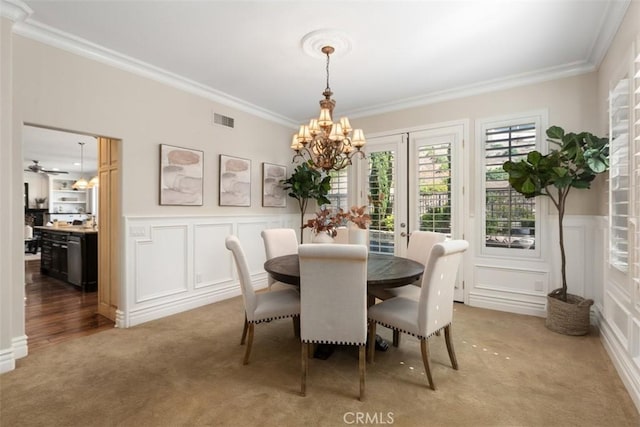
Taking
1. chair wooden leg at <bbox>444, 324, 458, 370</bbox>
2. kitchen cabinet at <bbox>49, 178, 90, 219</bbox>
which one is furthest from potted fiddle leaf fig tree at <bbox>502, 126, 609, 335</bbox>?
kitchen cabinet at <bbox>49, 178, 90, 219</bbox>

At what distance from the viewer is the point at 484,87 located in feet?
12.6

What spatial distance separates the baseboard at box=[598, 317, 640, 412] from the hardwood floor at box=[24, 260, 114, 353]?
4.36m

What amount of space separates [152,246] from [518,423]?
A: 140 inches

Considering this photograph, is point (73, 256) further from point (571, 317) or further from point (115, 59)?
point (571, 317)

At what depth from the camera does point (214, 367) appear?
2379mm

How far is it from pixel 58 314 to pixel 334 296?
11.6 feet

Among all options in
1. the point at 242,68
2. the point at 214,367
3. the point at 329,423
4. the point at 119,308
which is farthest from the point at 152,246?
the point at 329,423

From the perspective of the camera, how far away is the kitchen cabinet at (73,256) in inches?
180

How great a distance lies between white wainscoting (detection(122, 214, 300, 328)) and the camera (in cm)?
329

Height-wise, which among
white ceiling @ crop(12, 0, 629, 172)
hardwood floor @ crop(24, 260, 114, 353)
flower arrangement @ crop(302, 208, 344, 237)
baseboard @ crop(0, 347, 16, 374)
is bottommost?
hardwood floor @ crop(24, 260, 114, 353)

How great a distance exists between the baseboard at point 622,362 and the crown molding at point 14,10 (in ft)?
16.4

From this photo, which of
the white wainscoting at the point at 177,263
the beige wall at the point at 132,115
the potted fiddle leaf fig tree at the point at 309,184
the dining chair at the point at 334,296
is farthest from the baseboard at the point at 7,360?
the potted fiddle leaf fig tree at the point at 309,184

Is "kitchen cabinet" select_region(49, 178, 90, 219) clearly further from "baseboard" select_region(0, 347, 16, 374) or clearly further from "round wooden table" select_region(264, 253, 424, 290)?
"round wooden table" select_region(264, 253, 424, 290)

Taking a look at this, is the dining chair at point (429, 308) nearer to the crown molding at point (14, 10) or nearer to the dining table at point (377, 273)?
the dining table at point (377, 273)
